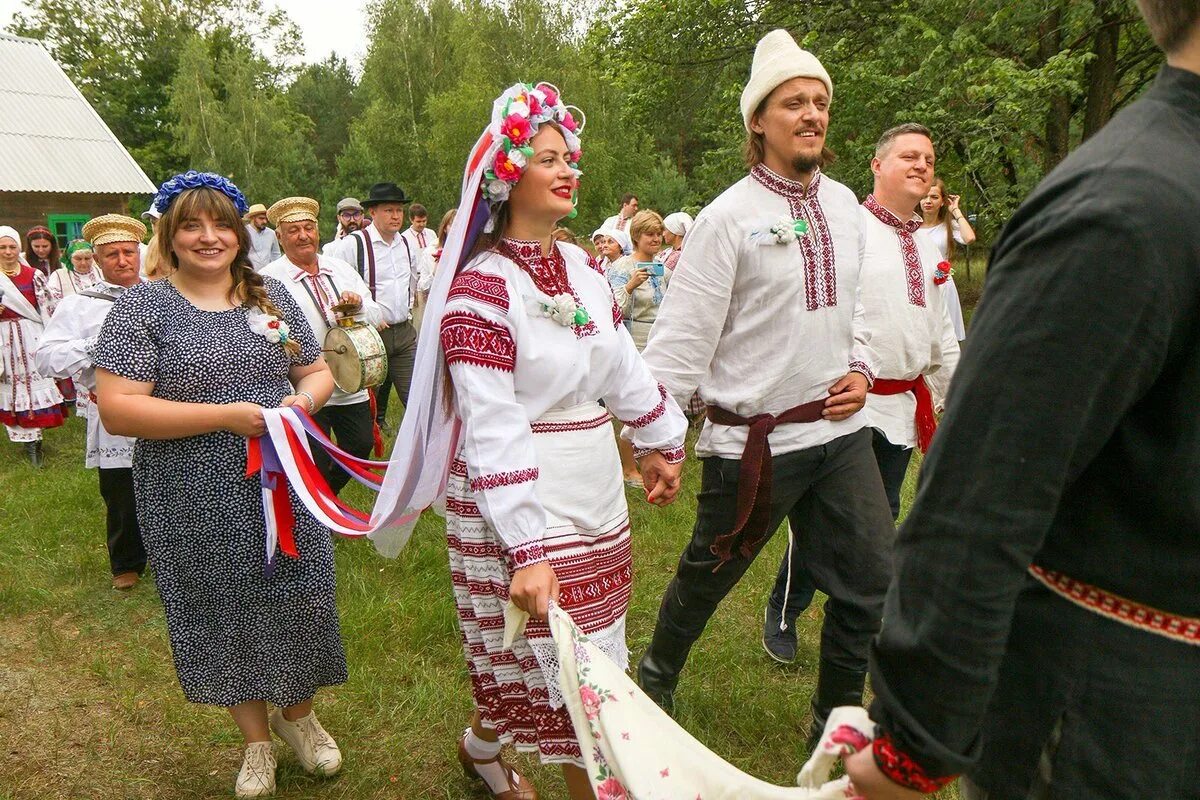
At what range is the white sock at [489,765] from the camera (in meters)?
3.12

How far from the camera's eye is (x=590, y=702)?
2.09 meters

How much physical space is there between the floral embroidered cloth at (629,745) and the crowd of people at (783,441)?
94 mm

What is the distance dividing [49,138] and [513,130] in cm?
2146

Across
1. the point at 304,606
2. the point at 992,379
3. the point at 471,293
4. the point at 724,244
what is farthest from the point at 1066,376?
the point at 304,606

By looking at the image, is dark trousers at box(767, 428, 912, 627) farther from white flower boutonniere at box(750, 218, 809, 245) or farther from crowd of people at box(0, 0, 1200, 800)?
white flower boutonniere at box(750, 218, 809, 245)

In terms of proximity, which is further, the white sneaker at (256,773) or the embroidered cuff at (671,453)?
the white sneaker at (256,773)

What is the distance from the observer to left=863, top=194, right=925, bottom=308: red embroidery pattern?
394 centimetres

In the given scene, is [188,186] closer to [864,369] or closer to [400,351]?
[864,369]

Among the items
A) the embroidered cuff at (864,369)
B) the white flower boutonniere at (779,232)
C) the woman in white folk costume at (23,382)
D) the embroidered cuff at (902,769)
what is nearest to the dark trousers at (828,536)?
the embroidered cuff at (864,369)

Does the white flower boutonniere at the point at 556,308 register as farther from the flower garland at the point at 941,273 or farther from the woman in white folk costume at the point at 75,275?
the woman in white folk costume at the point at 75,275

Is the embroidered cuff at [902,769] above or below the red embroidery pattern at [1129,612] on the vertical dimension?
below

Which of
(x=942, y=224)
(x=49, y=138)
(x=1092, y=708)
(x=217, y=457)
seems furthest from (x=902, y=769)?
(x=49, y=138)

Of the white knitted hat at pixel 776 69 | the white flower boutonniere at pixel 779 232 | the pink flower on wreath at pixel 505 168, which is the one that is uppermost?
the white knitted hat at pixel 776 69

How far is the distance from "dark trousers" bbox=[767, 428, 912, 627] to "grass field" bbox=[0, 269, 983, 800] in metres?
0.25
